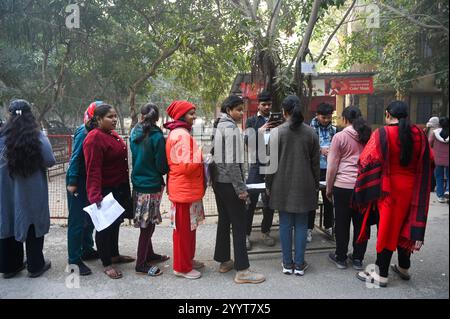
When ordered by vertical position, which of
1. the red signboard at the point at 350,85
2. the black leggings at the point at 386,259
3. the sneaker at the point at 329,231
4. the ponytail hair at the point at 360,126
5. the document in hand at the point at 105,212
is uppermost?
the red signboard at the point at 350,85

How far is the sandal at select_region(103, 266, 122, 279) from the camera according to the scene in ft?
12.1

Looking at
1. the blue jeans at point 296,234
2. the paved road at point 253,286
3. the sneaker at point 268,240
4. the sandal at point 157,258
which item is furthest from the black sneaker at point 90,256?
the blue jeans at point 296,234

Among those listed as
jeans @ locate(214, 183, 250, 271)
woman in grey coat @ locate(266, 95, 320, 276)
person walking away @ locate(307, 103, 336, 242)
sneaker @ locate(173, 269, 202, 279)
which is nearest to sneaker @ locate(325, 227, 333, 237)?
person walking away @ locate(307, 103, 336, 242)

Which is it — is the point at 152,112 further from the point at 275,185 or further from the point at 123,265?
the point at 123,265

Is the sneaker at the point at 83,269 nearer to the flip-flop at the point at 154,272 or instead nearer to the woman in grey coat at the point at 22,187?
the woman in grey coat at the point at 22,187

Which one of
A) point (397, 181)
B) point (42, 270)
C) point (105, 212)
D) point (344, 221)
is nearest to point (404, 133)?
point (397, 181)

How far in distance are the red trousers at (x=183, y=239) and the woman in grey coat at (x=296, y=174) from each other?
836mm

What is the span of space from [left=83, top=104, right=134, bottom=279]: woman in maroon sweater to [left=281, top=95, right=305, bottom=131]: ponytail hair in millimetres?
1636

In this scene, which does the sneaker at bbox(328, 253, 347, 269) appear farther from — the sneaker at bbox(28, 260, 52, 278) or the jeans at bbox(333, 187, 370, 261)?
the sneaker at bbox(28, 260, 52, 278)

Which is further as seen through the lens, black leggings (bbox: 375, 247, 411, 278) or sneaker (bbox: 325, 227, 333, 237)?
sneaker (bbox: 325, 227, 333, 237)

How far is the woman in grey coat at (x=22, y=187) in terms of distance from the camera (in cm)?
351

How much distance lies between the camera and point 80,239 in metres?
3.75

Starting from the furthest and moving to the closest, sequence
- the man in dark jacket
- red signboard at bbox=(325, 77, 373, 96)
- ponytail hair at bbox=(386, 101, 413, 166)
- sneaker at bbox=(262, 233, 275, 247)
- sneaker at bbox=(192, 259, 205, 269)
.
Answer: red signboard at bbox=(325, 77, 373, 96) < sneaker at bbox=(262, 233, 275, 247) < the man in dark jacket < sneaker at bbox=(192, 259, 205, 269) < ponytail hair at bbox=(386, 101, 413, 166)

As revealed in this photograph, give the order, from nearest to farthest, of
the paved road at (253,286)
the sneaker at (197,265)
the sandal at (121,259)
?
the paved road at (253,286), the sneaker at (197,265), the sandal at (121,259)
